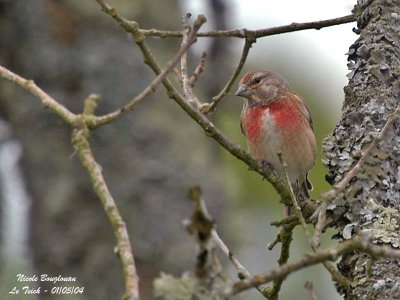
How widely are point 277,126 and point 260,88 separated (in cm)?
45

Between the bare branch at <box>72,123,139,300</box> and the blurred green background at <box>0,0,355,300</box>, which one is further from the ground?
the blurred green background at <box>0,0,355,300</box>

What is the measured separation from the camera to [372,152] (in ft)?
13.4

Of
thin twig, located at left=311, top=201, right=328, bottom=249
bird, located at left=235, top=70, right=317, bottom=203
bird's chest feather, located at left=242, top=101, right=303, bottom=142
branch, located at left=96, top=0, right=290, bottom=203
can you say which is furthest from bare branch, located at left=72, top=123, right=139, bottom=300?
bird's chest feather, located at left=242, top=101, right=303, bottom=142

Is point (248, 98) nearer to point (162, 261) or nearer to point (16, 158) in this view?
point (162, 261)

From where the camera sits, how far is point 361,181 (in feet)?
13.4

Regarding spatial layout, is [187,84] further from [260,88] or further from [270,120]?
[260,88]

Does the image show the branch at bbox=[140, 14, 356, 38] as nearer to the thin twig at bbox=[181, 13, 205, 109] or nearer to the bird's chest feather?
the thin twig at bbox=[181, 13, 205, 109]

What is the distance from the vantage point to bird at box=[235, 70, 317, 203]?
6.73m

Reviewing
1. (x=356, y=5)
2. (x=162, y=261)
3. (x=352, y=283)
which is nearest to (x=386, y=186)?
(x=352, y=283)

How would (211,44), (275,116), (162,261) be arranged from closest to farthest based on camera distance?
1. (275,116)
2. (162,261)
3. (211,44)

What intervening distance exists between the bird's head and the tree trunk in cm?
256

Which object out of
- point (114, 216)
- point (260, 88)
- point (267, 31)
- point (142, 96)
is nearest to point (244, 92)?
point (260, 88)

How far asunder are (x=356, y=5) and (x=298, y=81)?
13.6 feet

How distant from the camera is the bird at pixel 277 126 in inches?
265
